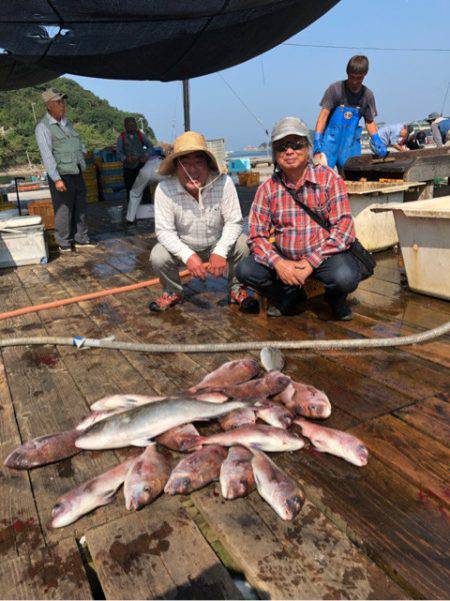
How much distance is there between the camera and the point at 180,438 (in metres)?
2.32

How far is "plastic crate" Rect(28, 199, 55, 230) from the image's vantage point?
8438 mm

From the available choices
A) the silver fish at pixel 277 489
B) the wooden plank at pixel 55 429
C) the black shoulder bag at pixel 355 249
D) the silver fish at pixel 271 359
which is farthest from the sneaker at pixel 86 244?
the silver fish at pixel 277 489

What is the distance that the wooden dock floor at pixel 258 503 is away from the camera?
162cm

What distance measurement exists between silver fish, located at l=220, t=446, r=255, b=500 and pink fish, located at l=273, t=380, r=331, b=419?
50 centimetres

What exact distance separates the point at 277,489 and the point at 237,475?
0.66ft

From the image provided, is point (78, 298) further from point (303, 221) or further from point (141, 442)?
point (141, 442)

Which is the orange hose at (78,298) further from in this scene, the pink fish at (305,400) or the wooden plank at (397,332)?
the pink fish at (305,400)

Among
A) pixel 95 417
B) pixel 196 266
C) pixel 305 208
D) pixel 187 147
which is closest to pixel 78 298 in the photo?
pixel 196 266

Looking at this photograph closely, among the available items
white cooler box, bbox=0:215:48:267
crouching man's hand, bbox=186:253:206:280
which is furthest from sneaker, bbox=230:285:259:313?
white cooler box, bbox=0:215:48:267

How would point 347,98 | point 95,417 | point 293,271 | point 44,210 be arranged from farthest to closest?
point 44,210 < point 347,98 < point 293,271 < point 95,417

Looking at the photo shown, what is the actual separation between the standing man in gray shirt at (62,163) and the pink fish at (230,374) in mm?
4933

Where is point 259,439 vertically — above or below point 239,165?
below

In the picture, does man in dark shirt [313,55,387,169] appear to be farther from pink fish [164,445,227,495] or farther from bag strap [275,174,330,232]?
pink fish [164,445,227,495]

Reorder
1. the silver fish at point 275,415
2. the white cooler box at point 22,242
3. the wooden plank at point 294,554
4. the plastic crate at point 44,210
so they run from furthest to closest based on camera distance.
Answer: the plastic crate at point 44,210 → the white cooler box at point 22,242 → the silver fish at point 275,415 → the wooden plank at point 294,554
